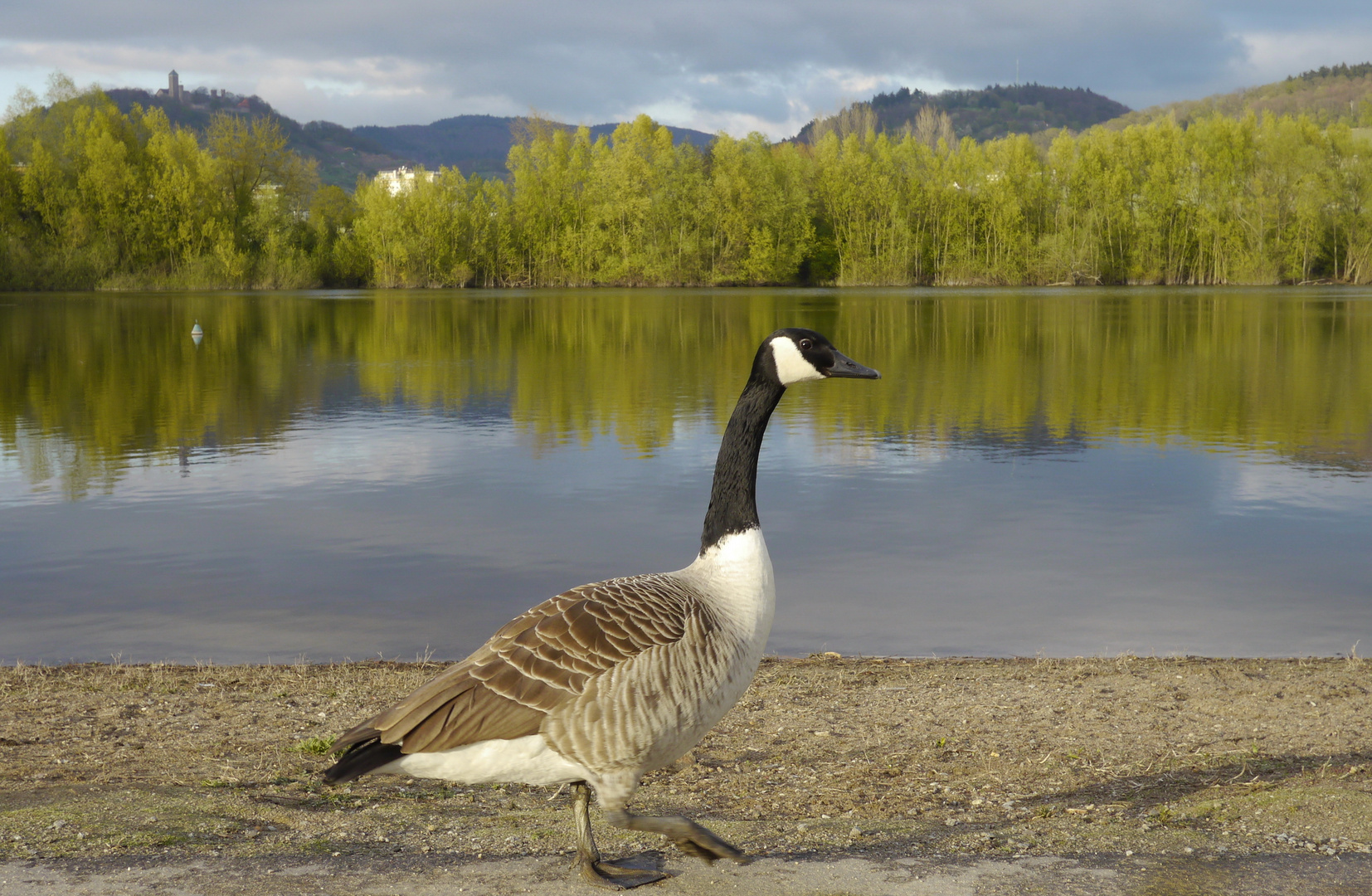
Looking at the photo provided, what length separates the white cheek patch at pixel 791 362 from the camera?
5820mm

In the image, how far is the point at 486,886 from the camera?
4543mm

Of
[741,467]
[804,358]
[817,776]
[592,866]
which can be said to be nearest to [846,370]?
[804,358]

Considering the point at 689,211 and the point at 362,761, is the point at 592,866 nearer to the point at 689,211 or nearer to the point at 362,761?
the point at 362,761

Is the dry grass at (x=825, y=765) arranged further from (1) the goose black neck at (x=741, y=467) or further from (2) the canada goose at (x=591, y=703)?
(1) the goose black neck at (x=741, y=467)

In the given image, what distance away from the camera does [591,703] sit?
A: 4.46 metres

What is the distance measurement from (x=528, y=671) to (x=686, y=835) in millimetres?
1070

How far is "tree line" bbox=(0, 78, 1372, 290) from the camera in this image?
92812 millimetres

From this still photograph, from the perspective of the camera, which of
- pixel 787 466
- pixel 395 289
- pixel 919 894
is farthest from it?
pixel 395 289

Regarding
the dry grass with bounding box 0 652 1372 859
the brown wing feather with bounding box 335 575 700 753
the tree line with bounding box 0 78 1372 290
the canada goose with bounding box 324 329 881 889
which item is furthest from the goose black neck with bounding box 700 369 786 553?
the tree line with bounding box 0 78 1372 290

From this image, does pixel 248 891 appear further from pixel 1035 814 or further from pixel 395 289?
pixel 395 289

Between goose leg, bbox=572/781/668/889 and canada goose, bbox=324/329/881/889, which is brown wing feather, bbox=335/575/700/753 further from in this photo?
goose leg, bbox=572/781/668/889

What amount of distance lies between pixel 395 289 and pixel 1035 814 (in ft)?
335

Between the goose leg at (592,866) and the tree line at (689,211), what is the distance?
9816cm

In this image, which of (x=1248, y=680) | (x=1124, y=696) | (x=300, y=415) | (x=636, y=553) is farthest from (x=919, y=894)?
(x=300, y=415)
